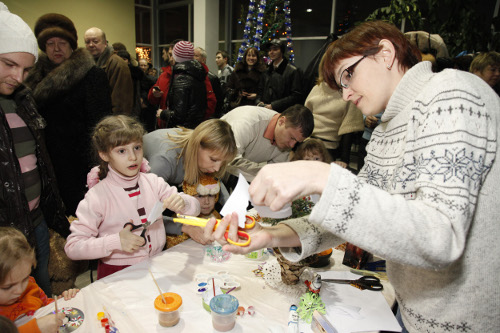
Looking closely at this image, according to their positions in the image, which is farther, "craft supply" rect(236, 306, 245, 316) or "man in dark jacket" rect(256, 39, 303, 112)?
"man in dark jacket" rect(256, 39, 303, 112)

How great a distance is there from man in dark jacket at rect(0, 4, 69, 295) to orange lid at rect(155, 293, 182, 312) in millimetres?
971

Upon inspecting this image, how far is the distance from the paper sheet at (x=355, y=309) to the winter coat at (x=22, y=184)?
1.53 meters

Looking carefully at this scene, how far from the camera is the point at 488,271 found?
75cm

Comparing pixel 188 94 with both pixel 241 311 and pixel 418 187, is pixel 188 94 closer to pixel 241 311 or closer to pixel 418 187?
pixel 241 311

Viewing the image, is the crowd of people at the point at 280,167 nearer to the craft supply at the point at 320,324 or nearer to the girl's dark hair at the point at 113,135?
the girl's dark hair at the point at 113,135

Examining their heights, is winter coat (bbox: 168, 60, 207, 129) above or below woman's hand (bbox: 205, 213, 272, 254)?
above

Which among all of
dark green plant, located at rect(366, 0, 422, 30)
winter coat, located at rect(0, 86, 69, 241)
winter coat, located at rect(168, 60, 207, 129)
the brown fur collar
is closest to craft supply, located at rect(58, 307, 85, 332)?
winter coat, located at rect(0, 86, 69, 241)

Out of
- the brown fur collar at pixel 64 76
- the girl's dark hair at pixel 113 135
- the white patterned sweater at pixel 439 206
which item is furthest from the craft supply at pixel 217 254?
the brown fur collar at pixel 64 76

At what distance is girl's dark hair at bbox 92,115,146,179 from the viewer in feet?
5.59

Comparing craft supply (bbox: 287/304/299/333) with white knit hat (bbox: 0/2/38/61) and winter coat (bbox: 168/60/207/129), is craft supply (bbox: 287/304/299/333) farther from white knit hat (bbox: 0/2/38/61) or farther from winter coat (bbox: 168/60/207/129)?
winter coat (bbox: 168/60/207/129)

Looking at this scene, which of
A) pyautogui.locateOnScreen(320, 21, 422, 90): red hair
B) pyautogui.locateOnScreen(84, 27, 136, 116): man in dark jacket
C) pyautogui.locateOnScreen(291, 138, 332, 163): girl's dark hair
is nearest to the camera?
pyautogui.locateOnScreen(320, 21, 422, 90): red hair

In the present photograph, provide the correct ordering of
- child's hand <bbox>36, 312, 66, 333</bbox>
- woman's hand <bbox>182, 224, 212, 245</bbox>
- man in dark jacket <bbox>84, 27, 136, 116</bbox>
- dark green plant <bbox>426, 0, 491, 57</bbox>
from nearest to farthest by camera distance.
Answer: child's hand <bbox>36, 312, 66, 333</bbox> → woman's hand <bbox>182, 224, 212, 245</bbox> → man in dark jacket <bbox>84, 27, 136, 116</bbox> → dark green plant <bbox>426, 0, 491, 57</bbox>

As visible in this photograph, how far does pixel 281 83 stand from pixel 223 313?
3.59 m

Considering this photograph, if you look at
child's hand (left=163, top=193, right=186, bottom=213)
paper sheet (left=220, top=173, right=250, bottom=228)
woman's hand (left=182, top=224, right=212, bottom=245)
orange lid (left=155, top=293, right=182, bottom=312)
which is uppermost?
paper sheet (left=220, top=173, right=250, bottom=228)
